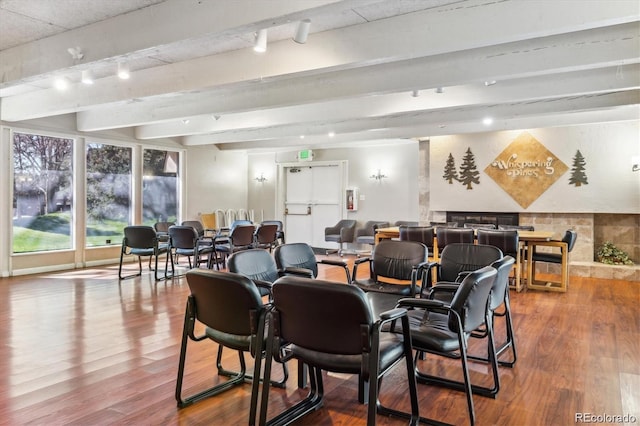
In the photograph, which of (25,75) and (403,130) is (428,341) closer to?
(25,75)

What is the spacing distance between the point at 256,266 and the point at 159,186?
24.2ft

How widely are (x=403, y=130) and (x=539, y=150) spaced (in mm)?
2517

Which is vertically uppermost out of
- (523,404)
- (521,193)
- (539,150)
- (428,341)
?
(539,150)

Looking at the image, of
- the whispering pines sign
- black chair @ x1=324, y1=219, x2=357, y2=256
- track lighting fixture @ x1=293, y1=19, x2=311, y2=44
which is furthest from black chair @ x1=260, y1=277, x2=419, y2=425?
black chair @ x1=324, y1=219, x2=357, y2=256

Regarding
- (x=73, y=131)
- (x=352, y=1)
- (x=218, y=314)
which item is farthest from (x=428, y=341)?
(x=73, y=131)

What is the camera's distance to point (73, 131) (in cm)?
809

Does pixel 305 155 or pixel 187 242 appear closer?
pixel 187 242

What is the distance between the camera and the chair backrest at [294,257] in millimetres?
3742

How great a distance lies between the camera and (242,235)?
24.1 feet

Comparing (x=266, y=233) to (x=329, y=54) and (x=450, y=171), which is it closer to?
(x=450, y=171)

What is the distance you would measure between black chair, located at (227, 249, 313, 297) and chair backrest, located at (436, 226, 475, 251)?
343 centimetres

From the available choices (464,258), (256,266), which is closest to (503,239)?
(464,258)

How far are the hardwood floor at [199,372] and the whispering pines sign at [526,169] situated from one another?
319 centimetres

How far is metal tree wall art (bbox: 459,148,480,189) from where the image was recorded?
8.73m
